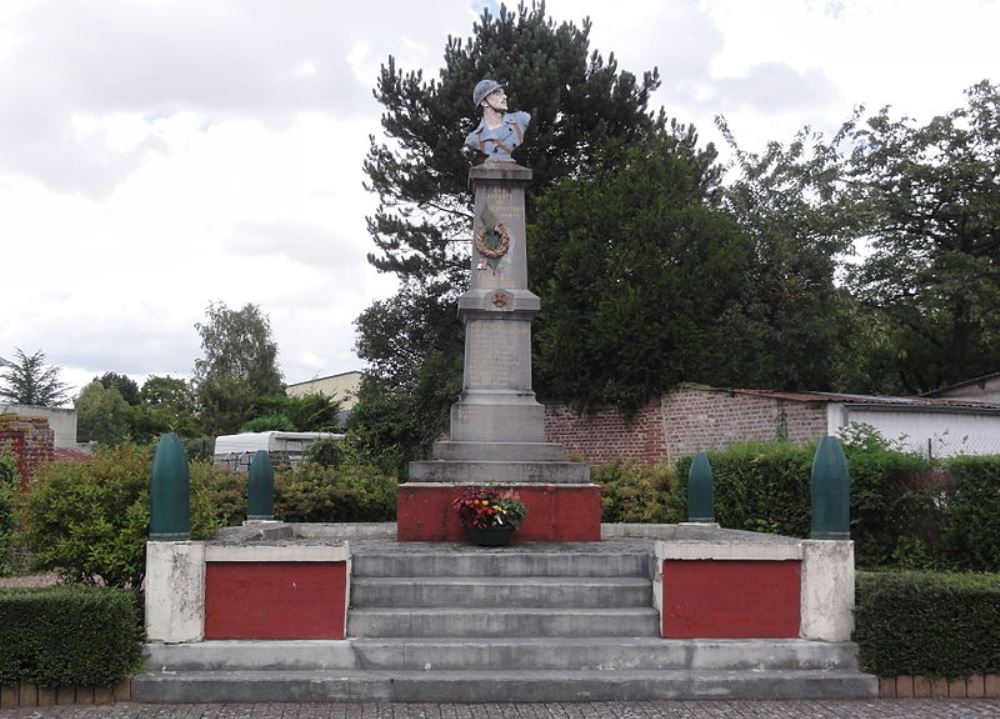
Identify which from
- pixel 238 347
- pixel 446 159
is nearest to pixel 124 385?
pixel 238 347

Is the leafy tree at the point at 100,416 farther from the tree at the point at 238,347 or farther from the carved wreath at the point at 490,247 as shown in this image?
the carved wreath at the point at 490,247

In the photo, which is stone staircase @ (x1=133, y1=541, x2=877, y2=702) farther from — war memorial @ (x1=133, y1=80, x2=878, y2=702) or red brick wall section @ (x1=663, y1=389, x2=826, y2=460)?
red brick wall section @ (x1=663, y1=389, x2=826, y2=460)

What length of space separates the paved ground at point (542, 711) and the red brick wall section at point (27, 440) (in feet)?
28.0

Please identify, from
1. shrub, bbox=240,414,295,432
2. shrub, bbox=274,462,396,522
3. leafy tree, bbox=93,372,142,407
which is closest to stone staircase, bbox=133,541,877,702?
shrub, bbox=274,462,396,522

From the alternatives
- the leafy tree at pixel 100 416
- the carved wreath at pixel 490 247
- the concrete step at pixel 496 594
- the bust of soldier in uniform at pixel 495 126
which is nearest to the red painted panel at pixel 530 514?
the concrete step at pixel 496 594

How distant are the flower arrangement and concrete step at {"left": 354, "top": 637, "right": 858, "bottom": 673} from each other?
1.65 metres

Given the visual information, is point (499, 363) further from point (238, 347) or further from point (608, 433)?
point (238, 347)

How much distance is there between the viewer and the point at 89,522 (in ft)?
24.7

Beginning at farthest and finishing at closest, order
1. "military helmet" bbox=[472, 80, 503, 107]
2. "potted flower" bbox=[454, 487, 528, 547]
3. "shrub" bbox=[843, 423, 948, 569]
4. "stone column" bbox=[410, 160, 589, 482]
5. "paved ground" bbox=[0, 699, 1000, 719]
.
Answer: "military helmet" bbox=[472, 80, 503, 107] < "shrub" bbox=[843, 423, 948, 569] < "stone column" bbox=[410, 160, 589, 482] < "potted flower" bbox=[454, 487, 528, 547] < "paved ground" bbox=[0, 699, 1000, 719]

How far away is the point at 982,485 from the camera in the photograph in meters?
9.55

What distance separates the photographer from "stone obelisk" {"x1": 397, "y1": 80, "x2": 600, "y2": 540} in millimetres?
9516

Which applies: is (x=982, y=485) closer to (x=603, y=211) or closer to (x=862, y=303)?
(x=603, y=211)

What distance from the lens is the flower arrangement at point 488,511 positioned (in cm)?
843

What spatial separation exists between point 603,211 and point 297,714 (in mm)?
16499
